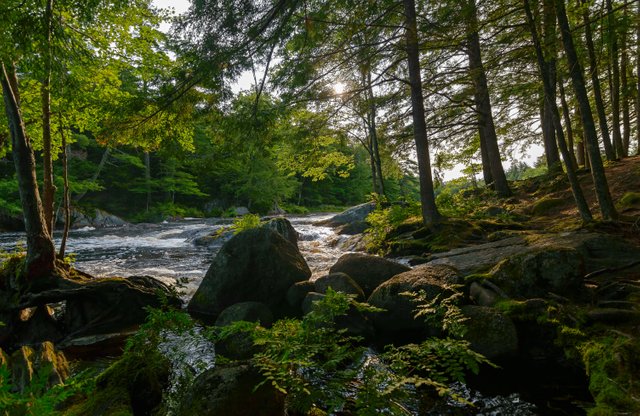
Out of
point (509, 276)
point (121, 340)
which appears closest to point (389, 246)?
point (509, 276)

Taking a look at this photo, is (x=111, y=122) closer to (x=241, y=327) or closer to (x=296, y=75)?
(x=296, y=75)

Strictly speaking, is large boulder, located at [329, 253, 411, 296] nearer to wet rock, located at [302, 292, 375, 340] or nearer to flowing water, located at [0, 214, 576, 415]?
wet rock, located at [302, 292, 375, 340]

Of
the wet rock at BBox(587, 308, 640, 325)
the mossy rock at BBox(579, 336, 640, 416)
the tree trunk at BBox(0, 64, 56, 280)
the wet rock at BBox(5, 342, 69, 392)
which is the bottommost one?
the mossy rock at BBox(579, 336, 640, 416)

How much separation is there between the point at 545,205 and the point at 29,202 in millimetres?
13146

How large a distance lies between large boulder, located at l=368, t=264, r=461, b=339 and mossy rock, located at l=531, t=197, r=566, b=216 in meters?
7.01

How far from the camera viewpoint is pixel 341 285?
19.4 feet

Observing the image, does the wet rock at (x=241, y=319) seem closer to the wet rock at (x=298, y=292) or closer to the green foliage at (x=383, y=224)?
Result: the wet rock at (x=298, y=292)

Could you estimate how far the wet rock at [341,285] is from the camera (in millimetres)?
5852

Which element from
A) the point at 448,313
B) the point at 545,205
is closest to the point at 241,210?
the point at 545,205

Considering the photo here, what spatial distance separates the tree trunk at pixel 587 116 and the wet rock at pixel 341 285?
537 centimetres

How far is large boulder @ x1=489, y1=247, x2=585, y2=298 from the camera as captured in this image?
15.1ft

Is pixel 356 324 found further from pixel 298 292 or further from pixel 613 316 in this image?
pixel 613 316

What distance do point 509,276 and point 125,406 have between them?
5.02 meters

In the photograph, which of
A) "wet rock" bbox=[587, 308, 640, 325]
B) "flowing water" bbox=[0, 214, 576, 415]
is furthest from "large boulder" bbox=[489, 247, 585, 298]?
"flowing water" bbox=[0, 214, 576, 415]
